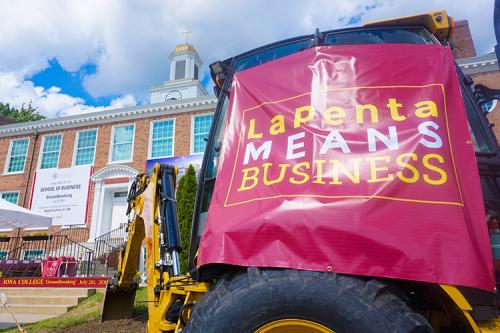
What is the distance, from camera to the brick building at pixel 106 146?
1908 centimetres

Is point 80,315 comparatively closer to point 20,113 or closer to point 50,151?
point 50,151

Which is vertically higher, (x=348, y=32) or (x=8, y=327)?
(x=348, y=32)

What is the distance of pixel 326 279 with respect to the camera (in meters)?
1.87

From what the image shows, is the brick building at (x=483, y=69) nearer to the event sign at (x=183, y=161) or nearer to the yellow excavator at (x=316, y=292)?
the event sign at (x=183, y=161)

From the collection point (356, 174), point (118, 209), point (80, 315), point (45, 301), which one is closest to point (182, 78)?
point (118, 209)

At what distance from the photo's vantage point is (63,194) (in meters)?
19.9

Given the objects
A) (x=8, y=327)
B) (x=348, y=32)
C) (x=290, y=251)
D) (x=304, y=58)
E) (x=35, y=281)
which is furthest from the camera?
(x=35, y=281)

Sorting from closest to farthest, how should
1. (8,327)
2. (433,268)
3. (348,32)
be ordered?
(433,268) → (348,32) → (8,327)

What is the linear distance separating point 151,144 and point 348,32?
1784 centimetres

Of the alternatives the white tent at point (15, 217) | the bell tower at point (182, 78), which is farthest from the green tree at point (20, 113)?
the white tent at point (15, 217)

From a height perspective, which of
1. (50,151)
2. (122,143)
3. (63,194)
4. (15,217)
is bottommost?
(15,217)

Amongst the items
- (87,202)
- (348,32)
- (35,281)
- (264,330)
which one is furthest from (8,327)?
(87,202)

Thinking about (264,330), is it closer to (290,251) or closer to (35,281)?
(290,251)

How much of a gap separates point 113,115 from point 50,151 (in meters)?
4.51
